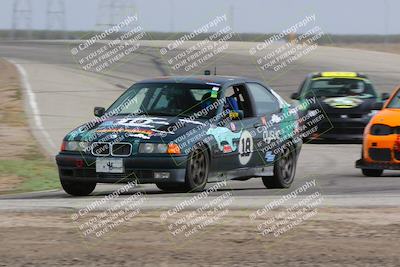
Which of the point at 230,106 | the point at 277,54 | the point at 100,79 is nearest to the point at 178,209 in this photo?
the point at 230,106

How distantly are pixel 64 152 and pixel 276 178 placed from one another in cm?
291

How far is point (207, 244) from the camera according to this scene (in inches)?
295

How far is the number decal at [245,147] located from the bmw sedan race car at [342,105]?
7.66m

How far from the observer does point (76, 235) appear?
7812mm

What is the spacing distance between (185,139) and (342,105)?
30.3 feet

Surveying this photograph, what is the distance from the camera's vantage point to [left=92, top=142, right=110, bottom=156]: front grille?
37.1 ft

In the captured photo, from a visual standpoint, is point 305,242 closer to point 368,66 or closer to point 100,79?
point 100,79

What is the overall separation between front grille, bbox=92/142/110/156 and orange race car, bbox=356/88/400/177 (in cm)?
446

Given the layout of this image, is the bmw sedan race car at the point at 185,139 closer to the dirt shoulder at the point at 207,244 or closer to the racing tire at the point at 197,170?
the racing tire at the point at 197,170

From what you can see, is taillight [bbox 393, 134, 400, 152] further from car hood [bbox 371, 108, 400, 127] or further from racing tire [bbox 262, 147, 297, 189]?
racing tire [bbox 262, 147, 297, 189]

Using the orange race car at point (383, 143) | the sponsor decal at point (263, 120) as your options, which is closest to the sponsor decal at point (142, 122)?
the sponsor decal at point (263, 120)

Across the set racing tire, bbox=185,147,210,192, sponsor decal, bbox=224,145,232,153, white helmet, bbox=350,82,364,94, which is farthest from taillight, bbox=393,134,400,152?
white helmet, bbox=350,82,364,94

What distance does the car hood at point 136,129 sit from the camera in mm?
11289

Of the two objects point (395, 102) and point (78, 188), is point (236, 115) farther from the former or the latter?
point (395, 102)
